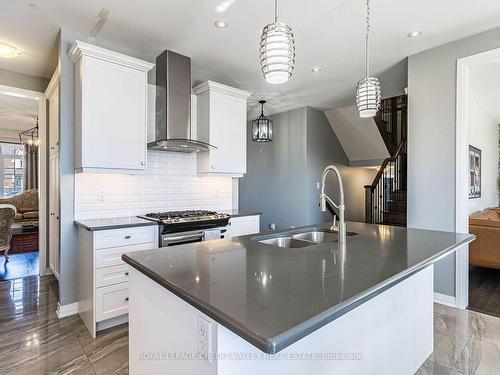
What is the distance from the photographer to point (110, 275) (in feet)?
8.21

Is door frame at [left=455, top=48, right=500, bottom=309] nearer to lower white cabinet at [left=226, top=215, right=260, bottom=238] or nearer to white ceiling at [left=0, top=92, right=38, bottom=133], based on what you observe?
lower white cabinet at [left=226, top=215, right=260, bottom=238]

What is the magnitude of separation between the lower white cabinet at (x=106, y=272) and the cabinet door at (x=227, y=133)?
4.62 feet

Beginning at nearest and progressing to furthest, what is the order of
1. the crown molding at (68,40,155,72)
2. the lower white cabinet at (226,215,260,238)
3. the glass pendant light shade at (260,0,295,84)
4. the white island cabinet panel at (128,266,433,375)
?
the white island cabinet panel at (128,266,433,375)
the glass pendant light shade at (260,0,295,84)
the crown molding at (68,40,155,72)
the lower white cabinet at (226,215,260,238)

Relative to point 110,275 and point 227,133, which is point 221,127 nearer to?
point 227,133

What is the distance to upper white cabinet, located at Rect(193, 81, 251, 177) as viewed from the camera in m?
3.63

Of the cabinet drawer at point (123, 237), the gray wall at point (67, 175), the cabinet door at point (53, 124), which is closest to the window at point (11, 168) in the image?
the cabinet door at point (53, 124)

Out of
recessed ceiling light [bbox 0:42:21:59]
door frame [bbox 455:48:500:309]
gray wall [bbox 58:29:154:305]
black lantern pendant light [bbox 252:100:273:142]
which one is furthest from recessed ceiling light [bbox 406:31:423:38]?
recessed ceiling light [bbox 0:42:21:59]

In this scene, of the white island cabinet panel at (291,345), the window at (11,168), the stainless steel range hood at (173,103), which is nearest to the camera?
Answer: the white island cabinet panel at (291,345)

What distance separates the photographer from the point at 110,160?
279 centimetres

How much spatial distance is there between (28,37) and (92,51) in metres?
0.91

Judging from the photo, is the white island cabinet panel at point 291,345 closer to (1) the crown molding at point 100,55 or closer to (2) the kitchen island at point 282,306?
(2) the kitchen island at point 282,306

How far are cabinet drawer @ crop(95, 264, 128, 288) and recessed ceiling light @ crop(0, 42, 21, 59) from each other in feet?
8.67

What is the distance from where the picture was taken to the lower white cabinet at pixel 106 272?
7.97 ft

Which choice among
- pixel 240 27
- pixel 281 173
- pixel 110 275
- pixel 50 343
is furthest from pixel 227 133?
pixel 50 343
